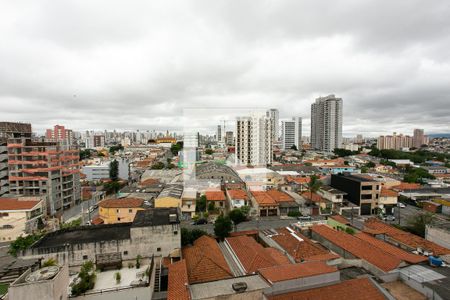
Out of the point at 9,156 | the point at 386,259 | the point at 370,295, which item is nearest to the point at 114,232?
the point at 370,295

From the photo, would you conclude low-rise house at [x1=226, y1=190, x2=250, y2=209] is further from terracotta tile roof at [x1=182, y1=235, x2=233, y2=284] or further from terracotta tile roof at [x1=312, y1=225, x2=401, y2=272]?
terracotta tile roof at [x1=182, y1=235, x2=233, y2=284]

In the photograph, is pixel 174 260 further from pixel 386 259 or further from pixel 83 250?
pixel 386 259

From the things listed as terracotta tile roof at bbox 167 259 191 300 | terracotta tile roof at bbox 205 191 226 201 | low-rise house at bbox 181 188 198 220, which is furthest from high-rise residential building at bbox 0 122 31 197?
terracotta tile roof at bbox 167 259 191 300

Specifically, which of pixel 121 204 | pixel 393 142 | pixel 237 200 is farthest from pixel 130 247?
pixel 393 142

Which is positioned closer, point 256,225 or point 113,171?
point 256,225

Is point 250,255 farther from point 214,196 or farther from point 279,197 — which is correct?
point 279,197
